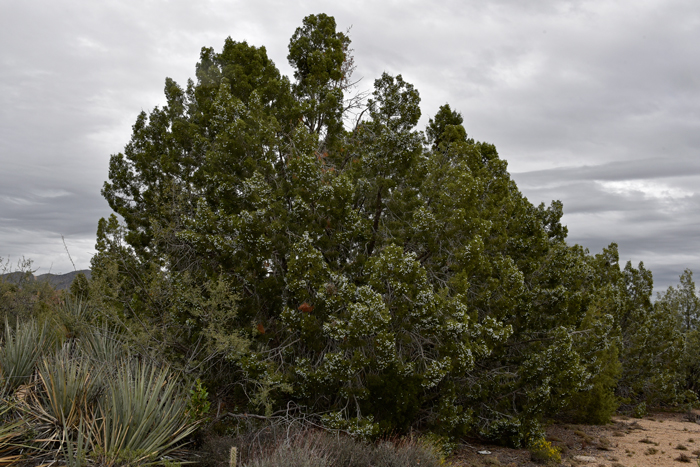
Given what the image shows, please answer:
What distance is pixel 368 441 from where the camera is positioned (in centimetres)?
787

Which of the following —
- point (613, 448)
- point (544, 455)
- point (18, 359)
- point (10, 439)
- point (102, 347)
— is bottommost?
point (613, 448)

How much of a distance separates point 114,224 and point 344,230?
5787 mm

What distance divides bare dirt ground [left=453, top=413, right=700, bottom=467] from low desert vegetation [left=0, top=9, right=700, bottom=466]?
56 cm

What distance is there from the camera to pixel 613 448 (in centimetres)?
1212

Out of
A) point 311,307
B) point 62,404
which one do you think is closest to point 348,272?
point 311,307

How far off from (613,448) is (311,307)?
8931mm

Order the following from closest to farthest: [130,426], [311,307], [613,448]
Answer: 1. [130,426]
2. [311,307]
3. [613,448]

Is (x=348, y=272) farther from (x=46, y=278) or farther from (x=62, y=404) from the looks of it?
(x=46, y=278)

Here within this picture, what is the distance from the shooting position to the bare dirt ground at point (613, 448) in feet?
32.7

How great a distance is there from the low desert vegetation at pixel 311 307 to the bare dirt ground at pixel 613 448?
0.56 m

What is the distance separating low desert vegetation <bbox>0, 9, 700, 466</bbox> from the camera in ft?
22.1

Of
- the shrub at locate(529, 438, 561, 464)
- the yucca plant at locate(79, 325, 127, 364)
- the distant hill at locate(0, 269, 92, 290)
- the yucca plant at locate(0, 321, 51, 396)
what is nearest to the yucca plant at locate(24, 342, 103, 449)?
the yucca plant at locate(0, 321, 51, 396)

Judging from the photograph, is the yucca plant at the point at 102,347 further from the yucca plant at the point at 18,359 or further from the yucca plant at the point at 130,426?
the yucca plant at the point at 130,426

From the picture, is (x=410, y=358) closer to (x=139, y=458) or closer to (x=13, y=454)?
(x=139, y=458)
